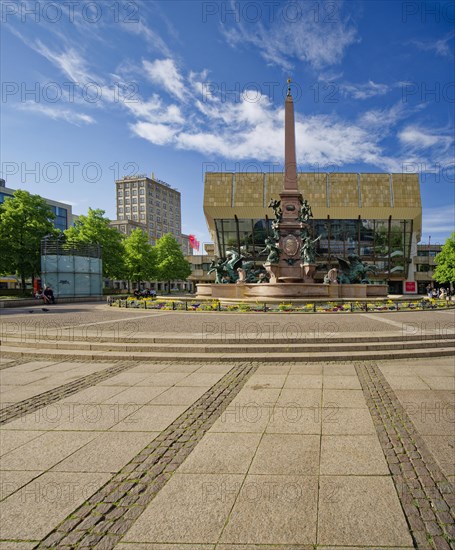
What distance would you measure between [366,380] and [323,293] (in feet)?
69.8

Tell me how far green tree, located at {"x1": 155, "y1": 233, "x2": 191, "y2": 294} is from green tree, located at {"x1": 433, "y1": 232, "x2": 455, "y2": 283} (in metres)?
44.5

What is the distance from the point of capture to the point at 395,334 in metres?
10.9

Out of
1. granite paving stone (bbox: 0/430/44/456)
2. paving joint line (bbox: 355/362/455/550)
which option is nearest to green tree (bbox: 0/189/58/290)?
granite paving stone (bbox: 0/430/44/456)

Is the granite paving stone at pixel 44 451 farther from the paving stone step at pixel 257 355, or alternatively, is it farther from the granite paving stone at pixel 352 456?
the paving stone step at pixel 257 355

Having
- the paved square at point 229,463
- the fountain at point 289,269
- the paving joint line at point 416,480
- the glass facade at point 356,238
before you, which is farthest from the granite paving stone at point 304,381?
the glass facade at point 356,238

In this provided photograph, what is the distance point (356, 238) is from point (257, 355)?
199 feet

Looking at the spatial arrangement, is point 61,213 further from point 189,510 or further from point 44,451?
point 189,510

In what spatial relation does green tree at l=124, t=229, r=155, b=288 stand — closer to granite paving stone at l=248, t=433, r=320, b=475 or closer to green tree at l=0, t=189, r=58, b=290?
green tree at l=0, t=189, r=58, b=290

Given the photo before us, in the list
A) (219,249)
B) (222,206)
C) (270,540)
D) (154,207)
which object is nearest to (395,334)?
(270,540)

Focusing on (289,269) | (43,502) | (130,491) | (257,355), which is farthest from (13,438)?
(289,269)

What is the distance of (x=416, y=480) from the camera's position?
11.7 feet

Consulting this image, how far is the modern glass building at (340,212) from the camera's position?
204ft

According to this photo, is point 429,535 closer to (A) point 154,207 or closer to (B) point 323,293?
(B) point 323,293

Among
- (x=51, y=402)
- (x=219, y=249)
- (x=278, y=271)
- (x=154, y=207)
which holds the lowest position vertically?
(x=51, y=402)
